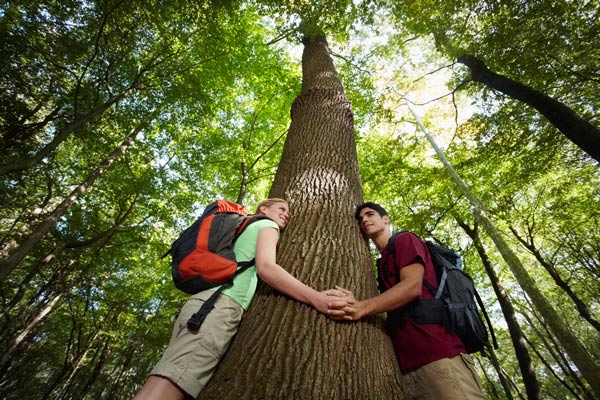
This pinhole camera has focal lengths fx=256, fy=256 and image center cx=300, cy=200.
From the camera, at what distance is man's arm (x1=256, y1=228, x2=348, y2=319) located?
1678mm

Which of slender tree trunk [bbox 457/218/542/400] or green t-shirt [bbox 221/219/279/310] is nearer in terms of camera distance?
green t-shirt [bbox 221/219/279/310]

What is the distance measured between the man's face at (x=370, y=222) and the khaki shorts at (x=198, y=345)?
1.41 meters

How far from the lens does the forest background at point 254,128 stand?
6.50 m

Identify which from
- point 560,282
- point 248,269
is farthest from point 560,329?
point 560,282

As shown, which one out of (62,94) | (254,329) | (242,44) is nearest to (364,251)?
(254,329)

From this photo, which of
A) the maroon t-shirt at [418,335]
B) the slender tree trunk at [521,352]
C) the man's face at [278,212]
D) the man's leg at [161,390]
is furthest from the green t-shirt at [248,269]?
the slender tree trunk at [521,352]

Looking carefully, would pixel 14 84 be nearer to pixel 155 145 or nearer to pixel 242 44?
pixel 155 145

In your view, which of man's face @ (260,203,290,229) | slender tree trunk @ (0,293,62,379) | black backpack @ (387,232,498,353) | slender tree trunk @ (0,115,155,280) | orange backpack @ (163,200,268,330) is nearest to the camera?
orange backpack @ (163,200,268,330)

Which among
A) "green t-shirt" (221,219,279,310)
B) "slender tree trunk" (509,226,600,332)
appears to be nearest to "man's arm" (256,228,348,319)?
"green t-shirt" (221,219,279,310)

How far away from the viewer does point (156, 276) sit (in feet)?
53.9

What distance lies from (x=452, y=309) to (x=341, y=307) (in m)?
0.99

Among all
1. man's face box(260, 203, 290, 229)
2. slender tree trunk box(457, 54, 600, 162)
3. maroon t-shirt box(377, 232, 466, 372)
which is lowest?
maroon t-shirt box(377, 232, 466, 372)

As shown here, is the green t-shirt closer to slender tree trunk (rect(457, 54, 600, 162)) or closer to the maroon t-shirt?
the maroon t-shirt

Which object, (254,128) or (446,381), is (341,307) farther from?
(254,128)
